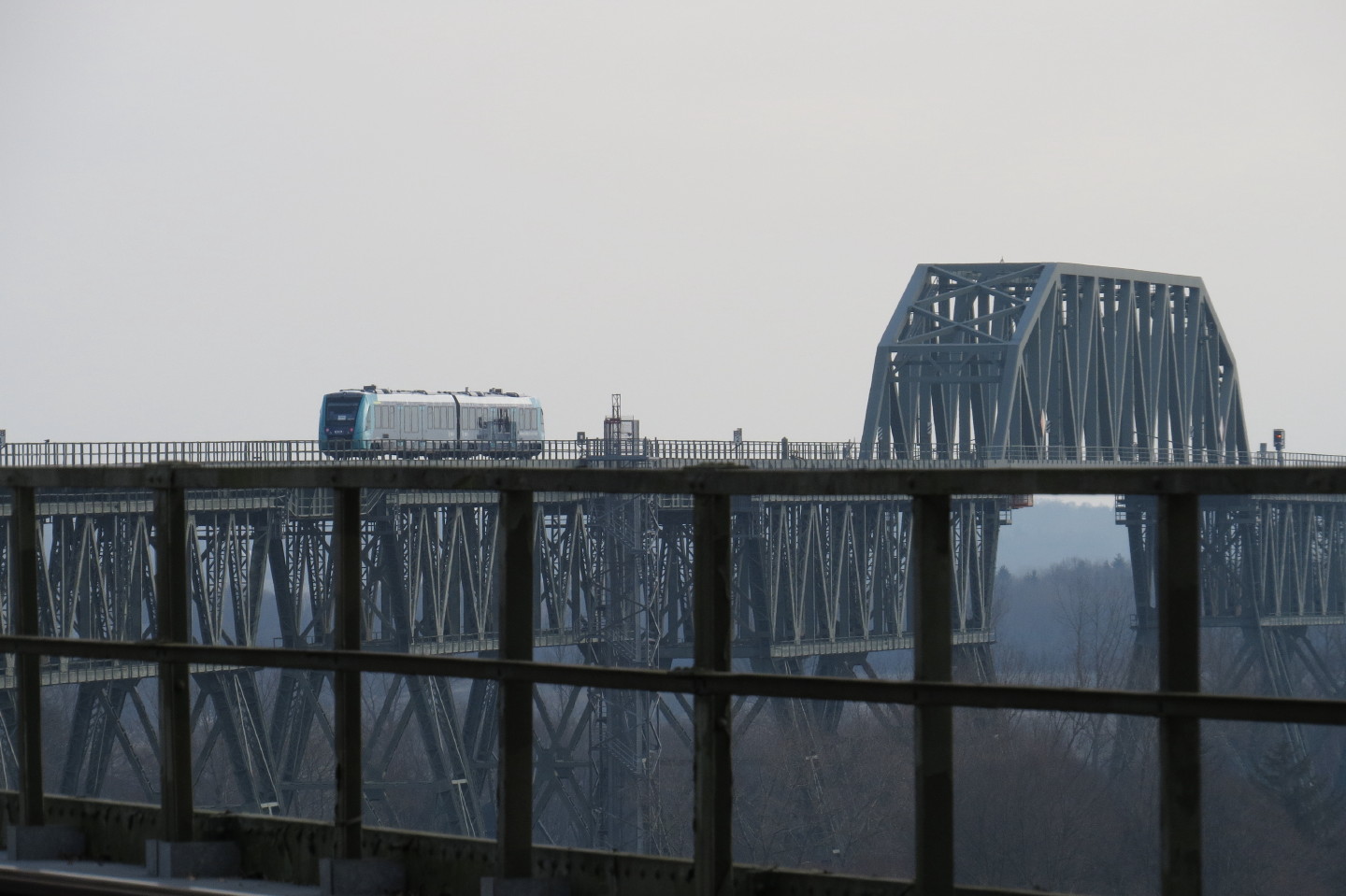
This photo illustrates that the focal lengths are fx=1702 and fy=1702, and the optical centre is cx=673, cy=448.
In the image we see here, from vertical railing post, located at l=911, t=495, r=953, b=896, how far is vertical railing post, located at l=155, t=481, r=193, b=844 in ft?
9.30

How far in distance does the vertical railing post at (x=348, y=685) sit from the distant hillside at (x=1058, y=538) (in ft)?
461

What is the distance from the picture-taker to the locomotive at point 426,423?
64500 mm

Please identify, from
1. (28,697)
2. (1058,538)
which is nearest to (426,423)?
(28,697)

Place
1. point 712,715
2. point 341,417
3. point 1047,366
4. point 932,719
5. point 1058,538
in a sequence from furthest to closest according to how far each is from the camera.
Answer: point 1058,538 → point 1047,366 → point 341,417 → point 712,715 → point 932,719

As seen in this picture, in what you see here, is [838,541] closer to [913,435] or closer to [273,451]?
[913,435]

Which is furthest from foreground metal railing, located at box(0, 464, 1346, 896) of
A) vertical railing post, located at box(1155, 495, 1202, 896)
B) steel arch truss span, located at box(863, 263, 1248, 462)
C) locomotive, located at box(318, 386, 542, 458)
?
steel arch truss span, located at box(863, 263, 1248, 462)

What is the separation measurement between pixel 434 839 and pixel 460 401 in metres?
64.2

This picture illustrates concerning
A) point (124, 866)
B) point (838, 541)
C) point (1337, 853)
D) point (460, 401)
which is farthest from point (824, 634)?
point (124, 866)

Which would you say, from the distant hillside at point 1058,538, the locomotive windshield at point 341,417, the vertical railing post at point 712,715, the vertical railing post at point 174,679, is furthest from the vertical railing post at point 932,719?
the distant hillside at point 1058,538

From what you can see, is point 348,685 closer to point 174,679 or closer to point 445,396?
point 174,679

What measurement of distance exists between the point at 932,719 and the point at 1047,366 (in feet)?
313

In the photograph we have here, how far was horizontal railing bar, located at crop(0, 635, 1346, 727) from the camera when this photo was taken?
4.92 metres

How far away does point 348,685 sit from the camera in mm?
6203

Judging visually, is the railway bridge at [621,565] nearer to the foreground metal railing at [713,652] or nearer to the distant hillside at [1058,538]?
the foreground metal railing at [713,652]
